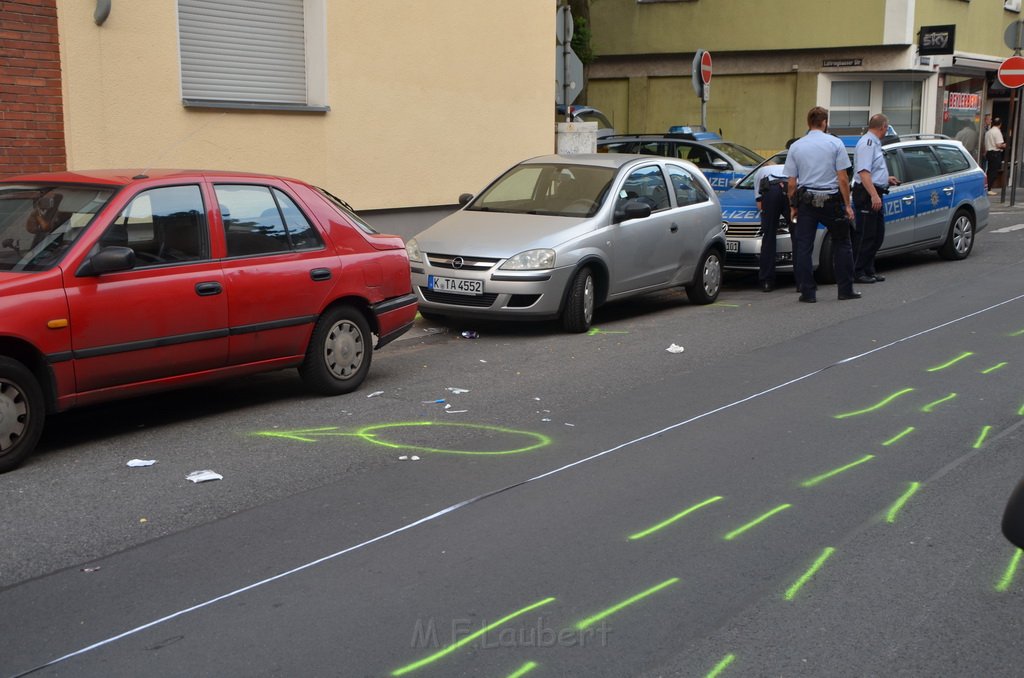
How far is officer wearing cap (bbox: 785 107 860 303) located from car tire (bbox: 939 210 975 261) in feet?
13.3

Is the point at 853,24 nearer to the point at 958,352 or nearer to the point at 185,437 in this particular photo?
the point at 958,352

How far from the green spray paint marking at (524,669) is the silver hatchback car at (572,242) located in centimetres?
653

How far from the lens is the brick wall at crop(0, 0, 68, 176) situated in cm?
1066

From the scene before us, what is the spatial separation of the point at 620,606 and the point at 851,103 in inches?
1059

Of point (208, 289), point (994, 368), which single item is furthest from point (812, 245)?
point (208, 289)

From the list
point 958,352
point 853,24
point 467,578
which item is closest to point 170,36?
point 958,352

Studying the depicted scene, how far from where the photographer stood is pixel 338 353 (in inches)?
320

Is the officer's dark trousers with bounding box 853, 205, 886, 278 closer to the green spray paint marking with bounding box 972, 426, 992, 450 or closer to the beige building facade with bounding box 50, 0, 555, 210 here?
the beige building facade with bounding box 50, 0, 555, 210

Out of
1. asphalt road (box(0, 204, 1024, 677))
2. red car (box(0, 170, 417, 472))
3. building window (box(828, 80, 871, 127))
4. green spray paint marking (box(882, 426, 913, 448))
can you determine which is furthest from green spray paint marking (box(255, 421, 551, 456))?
building window (box(828, 80, 871, 127))

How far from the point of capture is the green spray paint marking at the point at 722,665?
3.85 meters

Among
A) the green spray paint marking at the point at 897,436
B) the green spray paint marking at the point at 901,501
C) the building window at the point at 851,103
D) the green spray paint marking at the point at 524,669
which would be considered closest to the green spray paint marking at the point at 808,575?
the green spray paint marking at the point at 901,501

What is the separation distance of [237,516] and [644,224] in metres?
6.86

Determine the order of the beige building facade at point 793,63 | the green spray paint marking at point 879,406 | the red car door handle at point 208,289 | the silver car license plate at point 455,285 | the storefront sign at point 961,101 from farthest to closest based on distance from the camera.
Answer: the storefront sign at point 961,101 → the beige building facade at point 793,63 → the silver car license plate at point 455,285 → the green spray paint marking at point 879,406 → the red car door handle at point 208,289

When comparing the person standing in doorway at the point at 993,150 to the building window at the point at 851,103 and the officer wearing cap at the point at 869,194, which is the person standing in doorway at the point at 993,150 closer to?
the building window at the point at 851,103
